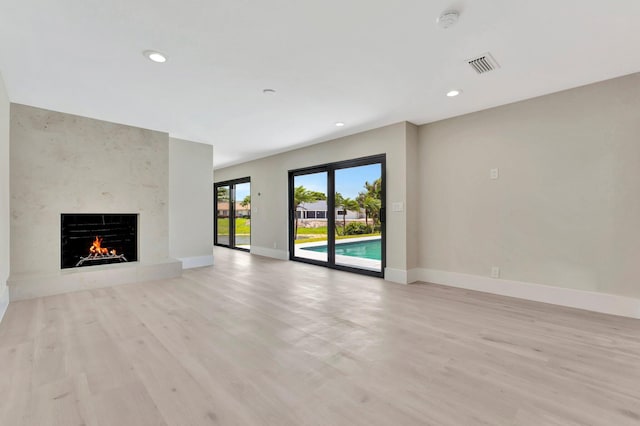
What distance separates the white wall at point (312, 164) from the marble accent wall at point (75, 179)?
241 centimetres

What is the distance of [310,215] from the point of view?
6324 mm

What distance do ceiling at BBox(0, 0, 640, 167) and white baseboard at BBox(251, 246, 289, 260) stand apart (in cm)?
342

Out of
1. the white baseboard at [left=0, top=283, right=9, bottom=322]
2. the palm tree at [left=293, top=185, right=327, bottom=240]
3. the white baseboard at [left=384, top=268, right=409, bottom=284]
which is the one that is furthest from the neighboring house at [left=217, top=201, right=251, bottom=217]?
the white baseboard at [left=0, top=283, right=9, bottom=322]

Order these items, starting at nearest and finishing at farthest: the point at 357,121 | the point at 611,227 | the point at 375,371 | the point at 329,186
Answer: the point at 375,371, the point at 611,227, the point at 357,121, the point at 329,186

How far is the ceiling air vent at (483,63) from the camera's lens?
2654 mm

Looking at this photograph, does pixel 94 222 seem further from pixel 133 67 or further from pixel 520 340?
pixel 520 340

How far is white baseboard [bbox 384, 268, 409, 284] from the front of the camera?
4477 mm

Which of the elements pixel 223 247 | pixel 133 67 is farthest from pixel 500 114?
pixel 223 247

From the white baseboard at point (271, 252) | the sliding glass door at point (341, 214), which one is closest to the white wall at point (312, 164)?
the white baseboard at point (271, 252)

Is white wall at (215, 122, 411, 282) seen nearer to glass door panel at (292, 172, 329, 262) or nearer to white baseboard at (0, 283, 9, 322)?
glass door panel at (292, 172, 329, 262)

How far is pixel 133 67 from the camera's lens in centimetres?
281

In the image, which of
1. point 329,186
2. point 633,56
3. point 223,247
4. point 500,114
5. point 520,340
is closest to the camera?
point 520,340

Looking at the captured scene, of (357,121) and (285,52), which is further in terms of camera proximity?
(357,121)

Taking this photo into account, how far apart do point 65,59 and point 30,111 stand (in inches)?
79.3
